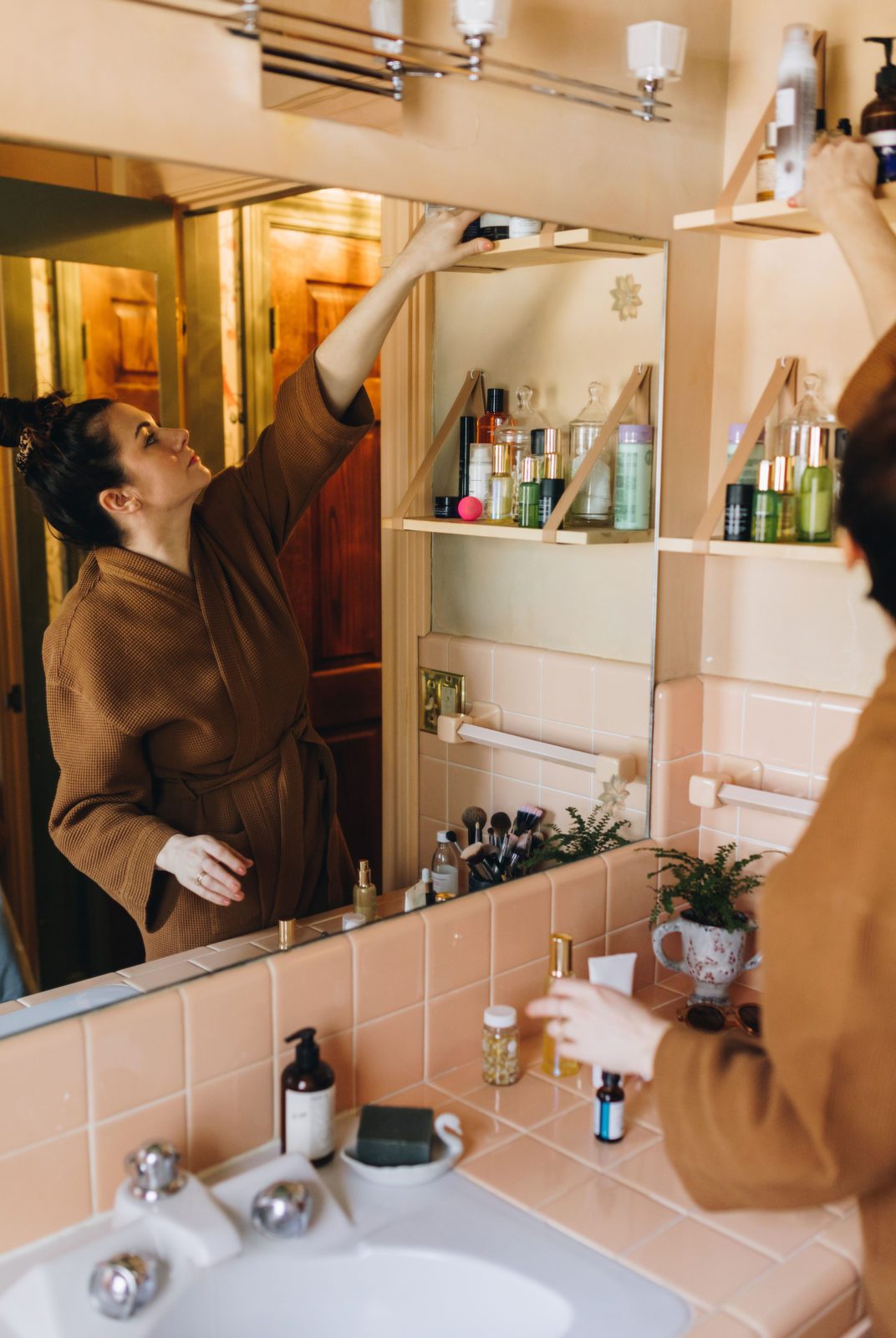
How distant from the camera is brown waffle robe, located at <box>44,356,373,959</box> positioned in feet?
3.69

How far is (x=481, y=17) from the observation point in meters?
1.20

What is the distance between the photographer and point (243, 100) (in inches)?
44.2

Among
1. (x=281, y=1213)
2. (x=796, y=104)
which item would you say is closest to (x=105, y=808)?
(x=281, y=1213)

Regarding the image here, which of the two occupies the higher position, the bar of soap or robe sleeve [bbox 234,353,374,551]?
robe sleeve [bbox 234,353,374,551]

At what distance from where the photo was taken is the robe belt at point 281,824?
4.14 feet

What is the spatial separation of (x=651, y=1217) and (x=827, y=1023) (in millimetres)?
428

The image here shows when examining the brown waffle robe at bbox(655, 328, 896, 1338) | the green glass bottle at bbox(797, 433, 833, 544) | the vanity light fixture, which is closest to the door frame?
the vanity light fixture

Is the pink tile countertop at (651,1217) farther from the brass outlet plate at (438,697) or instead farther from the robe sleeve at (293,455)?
the robe sleeve at (293,455)

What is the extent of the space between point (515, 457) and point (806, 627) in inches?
17.9

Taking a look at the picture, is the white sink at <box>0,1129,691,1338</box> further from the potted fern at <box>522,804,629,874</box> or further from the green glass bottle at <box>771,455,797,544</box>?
the green glass bottle at <box>771,455,797,544</box>

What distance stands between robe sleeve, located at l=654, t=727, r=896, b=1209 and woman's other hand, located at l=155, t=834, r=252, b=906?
56 centimetres

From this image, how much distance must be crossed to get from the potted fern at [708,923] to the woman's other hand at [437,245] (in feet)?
2.63

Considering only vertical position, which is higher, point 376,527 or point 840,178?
point 840,178

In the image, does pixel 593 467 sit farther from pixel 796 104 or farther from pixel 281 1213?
pixel 281 1213
